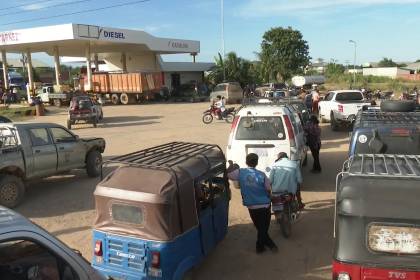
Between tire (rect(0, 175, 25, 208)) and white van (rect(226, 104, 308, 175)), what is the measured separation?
457 cm

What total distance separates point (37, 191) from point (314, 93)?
1816 centimetres

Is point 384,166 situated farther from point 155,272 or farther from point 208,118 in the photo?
point 208,118

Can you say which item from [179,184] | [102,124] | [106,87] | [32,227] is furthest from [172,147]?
[106,87]

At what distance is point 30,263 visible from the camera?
9.74 ft

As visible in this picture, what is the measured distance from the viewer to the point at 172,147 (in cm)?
738

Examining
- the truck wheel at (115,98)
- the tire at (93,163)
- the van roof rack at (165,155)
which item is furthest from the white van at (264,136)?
the truck wheel at (115,98)

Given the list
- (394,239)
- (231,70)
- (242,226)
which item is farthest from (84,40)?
(394,239)

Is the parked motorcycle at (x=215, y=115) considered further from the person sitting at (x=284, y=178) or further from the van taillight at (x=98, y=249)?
the van taillight at (x=98, y=249)

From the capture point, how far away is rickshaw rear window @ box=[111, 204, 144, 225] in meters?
5.46

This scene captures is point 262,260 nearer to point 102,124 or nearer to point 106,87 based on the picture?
point 102,124

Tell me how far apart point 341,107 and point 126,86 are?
25.1 metres

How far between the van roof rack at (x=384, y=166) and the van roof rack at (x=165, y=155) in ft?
7.07

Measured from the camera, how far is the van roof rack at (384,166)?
14.8 ft

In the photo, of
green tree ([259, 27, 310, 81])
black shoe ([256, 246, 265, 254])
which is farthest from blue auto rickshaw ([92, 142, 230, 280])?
green tree ([259, 27, 310, 81])
